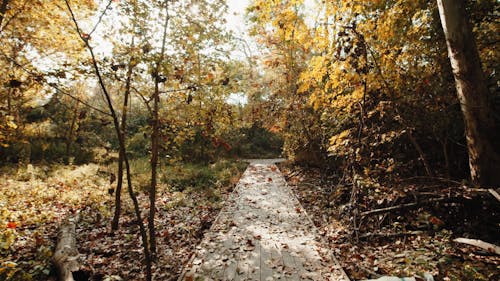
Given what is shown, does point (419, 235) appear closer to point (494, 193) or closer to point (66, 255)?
point (494, 193)

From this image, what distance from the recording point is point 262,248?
453cm

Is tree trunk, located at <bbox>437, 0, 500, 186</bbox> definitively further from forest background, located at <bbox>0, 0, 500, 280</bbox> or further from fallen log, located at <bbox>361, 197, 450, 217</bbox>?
fallen log, located at <bbox>361, 197, 450, 217</bbox>

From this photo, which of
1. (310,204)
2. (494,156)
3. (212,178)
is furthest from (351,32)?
(212,178)

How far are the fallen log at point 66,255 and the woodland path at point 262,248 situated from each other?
1590 millimetres

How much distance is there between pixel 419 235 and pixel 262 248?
2.68m

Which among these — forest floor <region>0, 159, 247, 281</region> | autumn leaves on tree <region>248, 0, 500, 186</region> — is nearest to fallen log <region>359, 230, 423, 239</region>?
autumn leaves on tree <region>248, 0, 500, 186</region>

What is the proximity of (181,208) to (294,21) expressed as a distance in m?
6.05

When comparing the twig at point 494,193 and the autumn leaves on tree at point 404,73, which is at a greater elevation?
the autumn leaves on tree at point 404,73

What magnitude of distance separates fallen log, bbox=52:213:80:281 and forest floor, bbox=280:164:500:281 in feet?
13.2

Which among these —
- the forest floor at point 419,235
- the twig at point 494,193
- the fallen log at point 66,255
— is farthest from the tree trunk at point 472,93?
the fallen log at point 66,255

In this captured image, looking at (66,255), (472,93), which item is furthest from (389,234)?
(66,255)

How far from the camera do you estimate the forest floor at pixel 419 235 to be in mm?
3277

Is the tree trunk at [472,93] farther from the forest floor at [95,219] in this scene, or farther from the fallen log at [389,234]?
A: the forest floor at [95,219]

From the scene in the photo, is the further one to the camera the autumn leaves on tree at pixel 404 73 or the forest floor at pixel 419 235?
the autumn leaves on tree at pixel 404 73
